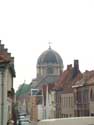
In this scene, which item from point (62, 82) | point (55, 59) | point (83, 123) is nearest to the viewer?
point (83, 123)

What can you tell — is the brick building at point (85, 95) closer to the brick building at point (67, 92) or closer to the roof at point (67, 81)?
the brick building at point (67, 92)

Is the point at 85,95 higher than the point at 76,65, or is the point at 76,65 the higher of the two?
the point at 76,65

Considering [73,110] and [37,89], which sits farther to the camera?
[37,89]

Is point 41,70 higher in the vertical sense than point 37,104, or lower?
higher

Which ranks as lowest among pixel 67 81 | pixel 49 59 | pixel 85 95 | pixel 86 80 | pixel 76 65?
pixel 85 95

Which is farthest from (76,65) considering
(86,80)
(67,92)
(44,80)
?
(44,80)

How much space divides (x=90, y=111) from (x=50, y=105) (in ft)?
115

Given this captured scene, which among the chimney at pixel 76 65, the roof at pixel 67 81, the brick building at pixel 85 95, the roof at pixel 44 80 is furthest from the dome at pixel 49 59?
the brick building at pixel 85 95

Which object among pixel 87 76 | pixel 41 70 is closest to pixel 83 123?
pixel 87 76

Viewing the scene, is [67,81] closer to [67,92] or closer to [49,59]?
[67,92]

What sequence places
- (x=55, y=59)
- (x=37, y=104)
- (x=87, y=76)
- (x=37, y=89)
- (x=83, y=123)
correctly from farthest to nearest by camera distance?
(x=55, y=59), (x=37, y=89), (x=37, y=104), (x=87, y=76), (x=83, y=123)

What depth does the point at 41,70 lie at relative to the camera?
16388cm

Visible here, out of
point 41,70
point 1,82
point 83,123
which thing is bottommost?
point 83,123

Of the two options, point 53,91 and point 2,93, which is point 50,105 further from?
point 2,93
